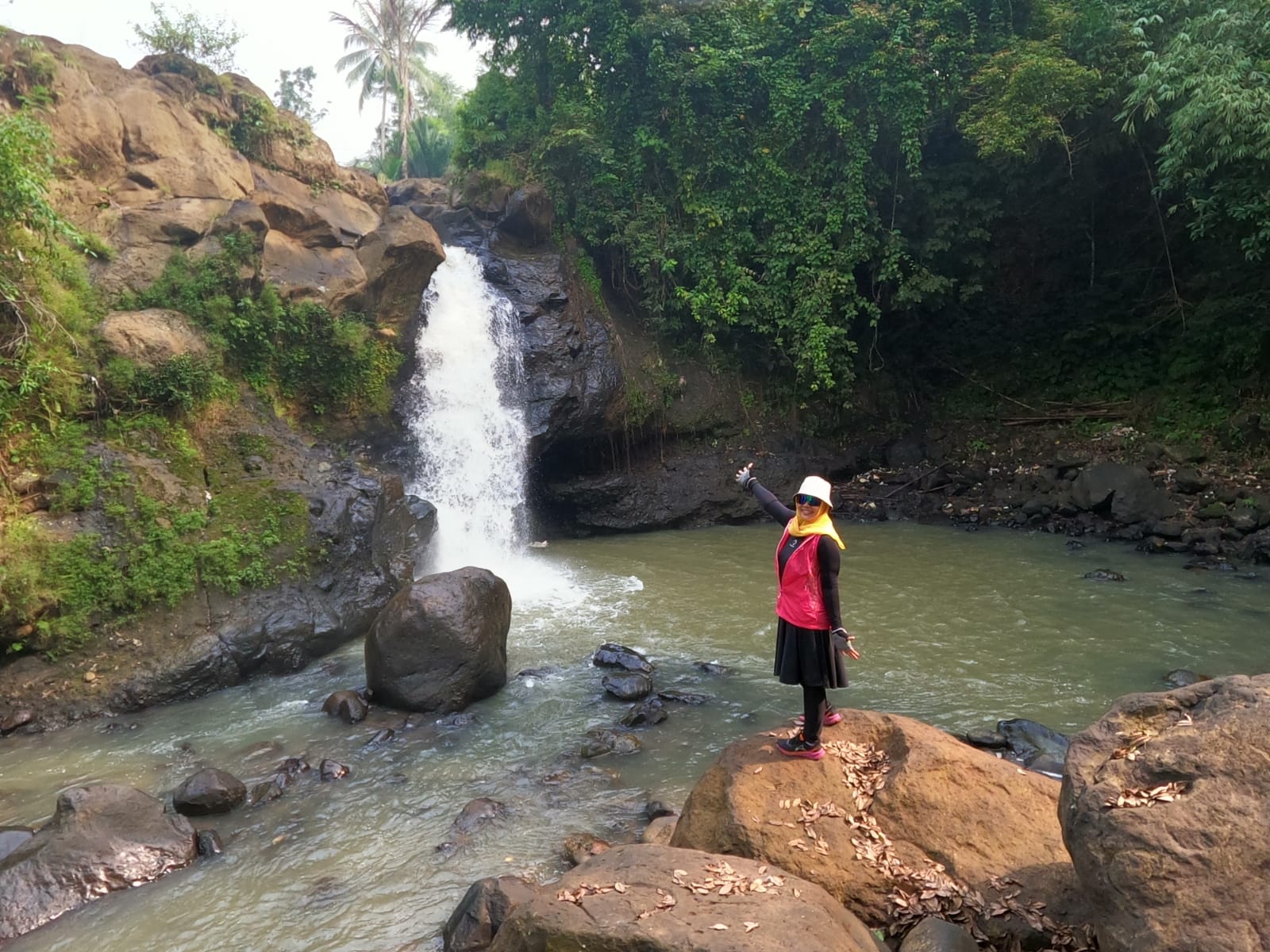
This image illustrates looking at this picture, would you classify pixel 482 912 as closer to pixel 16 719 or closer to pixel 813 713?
pixel 813 713

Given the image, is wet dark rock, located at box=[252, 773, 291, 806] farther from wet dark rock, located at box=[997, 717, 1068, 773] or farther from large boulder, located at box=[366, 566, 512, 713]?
wet dark rock, located at box=[997, 717, 1068, 773]

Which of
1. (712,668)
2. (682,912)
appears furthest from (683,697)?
(682,912)

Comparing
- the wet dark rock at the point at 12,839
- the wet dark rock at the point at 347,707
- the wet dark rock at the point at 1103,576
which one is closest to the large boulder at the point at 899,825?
the wet dark rock at the point at 347,707

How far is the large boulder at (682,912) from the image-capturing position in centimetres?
352

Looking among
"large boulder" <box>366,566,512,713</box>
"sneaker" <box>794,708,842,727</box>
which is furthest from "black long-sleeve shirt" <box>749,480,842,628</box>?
"large boulder" <box>366,566,512,713</box>

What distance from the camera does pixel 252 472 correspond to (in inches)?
461

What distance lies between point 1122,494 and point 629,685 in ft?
36.9

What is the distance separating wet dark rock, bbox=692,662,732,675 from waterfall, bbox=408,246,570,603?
508 centimetres

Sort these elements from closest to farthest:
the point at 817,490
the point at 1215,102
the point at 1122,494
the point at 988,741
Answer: the point at 817,490, the point at 988,741, the point at 1215,102, the point at 1122,494

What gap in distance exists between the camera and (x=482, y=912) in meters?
4.96

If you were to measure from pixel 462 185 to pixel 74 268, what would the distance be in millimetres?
11859

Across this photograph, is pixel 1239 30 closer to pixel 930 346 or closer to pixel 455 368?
pixel 930 346

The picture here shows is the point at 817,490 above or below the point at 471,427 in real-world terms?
below

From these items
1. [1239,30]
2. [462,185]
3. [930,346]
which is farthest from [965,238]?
[462,185]
